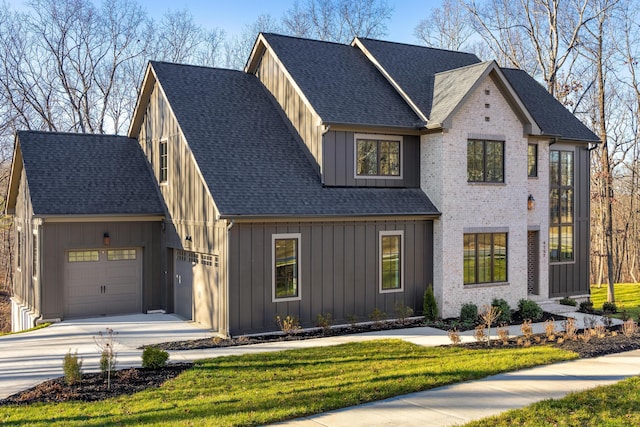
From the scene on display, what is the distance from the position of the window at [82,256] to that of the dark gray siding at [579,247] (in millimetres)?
15102

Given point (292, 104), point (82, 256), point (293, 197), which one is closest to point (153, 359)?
point (293, 197)

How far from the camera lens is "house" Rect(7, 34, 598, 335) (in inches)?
626

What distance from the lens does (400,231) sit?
690 inches

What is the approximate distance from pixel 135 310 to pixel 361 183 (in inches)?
317

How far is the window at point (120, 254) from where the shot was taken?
61.9 ft

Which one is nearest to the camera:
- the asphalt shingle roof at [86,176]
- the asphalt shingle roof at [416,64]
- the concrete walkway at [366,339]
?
the concrete walkway at [366,339]

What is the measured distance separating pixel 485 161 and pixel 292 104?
19.8 ft

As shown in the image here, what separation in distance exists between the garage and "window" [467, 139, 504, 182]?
7.96 meters

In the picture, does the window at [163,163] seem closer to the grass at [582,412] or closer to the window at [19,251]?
the window at [19,251]

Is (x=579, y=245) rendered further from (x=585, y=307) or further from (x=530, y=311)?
(x=530, y=311)

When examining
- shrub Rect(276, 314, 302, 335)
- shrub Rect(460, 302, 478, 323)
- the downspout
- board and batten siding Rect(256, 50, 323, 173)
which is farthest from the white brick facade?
the downspout

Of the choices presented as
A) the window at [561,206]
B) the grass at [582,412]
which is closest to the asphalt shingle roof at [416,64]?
the window at [561,206]

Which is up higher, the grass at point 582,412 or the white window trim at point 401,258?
the white window trim at point 401,258

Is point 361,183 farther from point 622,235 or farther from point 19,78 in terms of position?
point 622,235
